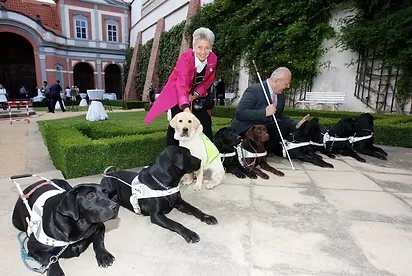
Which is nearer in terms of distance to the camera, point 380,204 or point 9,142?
point 380,204

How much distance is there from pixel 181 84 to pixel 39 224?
2.10 m

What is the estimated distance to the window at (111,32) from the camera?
30344 millimetres

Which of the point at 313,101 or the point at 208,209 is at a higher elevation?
the point at 313,101

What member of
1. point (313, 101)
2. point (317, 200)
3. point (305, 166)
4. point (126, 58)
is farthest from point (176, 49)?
point (317, 200)

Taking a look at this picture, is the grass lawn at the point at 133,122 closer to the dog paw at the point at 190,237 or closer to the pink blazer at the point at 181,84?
the pink blazer at the point at 181,84

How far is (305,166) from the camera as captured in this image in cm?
436

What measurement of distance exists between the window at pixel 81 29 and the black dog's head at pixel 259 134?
3101 centimetres

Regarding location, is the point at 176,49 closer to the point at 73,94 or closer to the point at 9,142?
the point at 73,94

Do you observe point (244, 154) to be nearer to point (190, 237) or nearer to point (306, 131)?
point (306, 131)

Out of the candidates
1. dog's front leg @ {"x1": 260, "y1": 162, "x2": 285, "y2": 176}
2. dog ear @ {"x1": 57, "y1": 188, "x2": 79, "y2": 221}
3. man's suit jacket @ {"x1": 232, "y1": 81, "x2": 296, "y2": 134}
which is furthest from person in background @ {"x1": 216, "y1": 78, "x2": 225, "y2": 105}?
dog ear @ {"x1": 57, "y1": 188, "x2": 79, "y2": 221}

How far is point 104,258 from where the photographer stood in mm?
1858

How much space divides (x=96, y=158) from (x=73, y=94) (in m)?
23.9

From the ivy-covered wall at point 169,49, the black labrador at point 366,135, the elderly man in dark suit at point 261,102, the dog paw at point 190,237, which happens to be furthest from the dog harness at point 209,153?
the ivy-covered wall at point 169,49

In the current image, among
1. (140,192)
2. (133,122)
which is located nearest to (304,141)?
(140,192)
